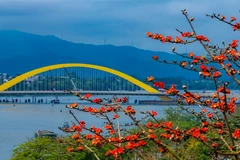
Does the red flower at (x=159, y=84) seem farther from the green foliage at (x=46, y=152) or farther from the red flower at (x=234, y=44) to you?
the green foliage at (x=46, y=152)

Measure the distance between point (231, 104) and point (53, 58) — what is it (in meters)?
188

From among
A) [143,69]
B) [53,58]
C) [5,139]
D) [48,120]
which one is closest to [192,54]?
[5,139]

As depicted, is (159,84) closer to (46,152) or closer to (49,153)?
(49,153)

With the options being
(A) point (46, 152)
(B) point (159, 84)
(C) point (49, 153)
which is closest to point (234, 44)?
(B) point (159, 84)

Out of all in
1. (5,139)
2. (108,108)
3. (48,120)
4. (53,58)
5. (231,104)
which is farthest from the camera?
(53,58)

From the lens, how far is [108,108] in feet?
14.7

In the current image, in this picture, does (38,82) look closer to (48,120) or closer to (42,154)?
(48,120)

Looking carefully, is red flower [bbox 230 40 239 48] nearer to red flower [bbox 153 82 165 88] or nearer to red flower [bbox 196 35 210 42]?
red flower [bbox 196 35 210 42]

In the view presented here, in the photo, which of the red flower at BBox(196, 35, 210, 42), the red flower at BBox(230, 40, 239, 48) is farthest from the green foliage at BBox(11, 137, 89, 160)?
the red flower at BBox(230, 40, 239, 48)

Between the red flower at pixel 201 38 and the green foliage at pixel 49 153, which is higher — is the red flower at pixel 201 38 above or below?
above

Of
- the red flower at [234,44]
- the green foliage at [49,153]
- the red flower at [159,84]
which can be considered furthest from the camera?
the green foliage at [49,153]

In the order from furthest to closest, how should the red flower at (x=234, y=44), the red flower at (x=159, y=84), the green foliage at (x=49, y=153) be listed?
1. the green foliage at (x=49, y=153)
2. the red flower at (x=234, y=44)
3. the red flower at (x=159, y=84)

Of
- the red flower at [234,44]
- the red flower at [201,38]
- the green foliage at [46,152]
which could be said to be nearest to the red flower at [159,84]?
the red flower at [201,38]

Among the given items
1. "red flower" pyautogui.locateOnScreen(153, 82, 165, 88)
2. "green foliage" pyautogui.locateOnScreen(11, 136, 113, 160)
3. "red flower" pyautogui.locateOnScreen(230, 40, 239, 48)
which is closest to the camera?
"red flower" pyautogui.locateOnScreen(153, 82, 165, 88)
